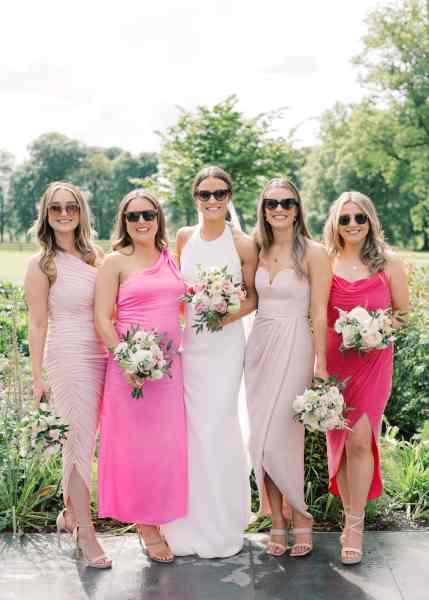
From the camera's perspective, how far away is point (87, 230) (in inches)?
185

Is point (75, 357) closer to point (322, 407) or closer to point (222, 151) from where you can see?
point (322, 407)

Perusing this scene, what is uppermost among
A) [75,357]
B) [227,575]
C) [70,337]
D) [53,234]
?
[53,234]

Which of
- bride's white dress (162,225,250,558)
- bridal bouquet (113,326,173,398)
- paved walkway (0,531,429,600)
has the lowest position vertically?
paved walkway (0,531,429,600)

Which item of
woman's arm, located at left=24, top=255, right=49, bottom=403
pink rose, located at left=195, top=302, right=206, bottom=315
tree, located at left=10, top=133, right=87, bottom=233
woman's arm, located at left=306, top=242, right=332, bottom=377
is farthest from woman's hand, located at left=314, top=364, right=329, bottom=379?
tree, located at left=10, top=133, right=87, bottom=233

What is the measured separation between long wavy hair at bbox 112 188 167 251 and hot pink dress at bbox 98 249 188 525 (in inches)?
7.2

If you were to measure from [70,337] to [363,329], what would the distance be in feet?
6.38

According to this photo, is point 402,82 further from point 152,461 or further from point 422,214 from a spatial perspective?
point 152,461

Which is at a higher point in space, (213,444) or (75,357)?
(75,357)

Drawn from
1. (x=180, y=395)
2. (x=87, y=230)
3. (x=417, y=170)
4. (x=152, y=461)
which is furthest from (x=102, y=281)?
(x=417, y=170)

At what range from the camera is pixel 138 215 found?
4527 millimetres

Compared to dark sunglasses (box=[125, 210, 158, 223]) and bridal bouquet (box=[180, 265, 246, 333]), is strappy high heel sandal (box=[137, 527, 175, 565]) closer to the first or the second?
bridal bouquet (box=[180, 265, 246, 333])

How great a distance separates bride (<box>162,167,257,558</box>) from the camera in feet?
15.4

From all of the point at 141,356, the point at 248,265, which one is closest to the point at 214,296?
the point at 141,356

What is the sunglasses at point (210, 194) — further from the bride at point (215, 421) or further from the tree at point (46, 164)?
the tree at point (46, 164)
